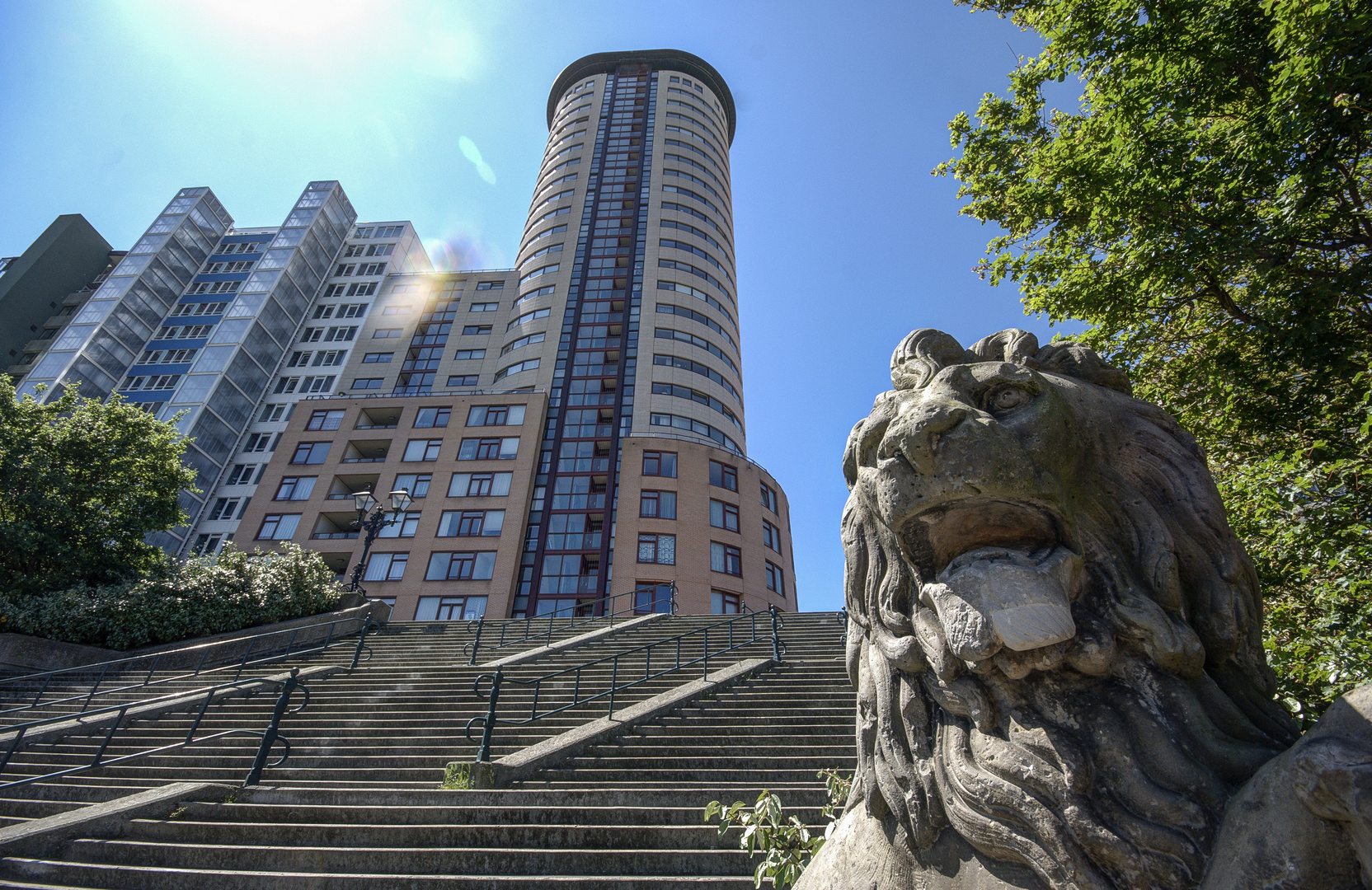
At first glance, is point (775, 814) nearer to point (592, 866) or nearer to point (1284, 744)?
point (1284, 744)

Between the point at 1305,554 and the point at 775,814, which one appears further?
the point at 1305,554

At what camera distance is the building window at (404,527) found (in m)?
34.8

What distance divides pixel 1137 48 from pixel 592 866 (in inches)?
380

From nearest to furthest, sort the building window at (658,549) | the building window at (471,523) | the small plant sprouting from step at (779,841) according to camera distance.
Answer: the small plant sprouting from step at (779,841)
the building window at (658,549)
the building window at (471,523)

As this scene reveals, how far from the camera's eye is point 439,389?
47.8m

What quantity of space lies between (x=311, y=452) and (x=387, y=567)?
11.5 metres

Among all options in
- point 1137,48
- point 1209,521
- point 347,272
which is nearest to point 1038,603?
point 1209,521

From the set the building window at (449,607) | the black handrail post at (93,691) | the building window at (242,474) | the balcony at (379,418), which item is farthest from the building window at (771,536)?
the building window at (242,474)

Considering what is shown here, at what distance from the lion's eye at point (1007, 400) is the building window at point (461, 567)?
3331 centimetres

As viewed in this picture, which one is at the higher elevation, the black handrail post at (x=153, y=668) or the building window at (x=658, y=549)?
the building window at (x=658, y=549)

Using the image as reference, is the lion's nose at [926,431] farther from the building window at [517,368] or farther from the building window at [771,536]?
the building window at [517,368]

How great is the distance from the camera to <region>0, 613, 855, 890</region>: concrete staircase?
17.1ft

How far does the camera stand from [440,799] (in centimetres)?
634

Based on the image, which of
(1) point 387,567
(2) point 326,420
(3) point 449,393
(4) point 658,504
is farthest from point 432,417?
(4) point 658,504
